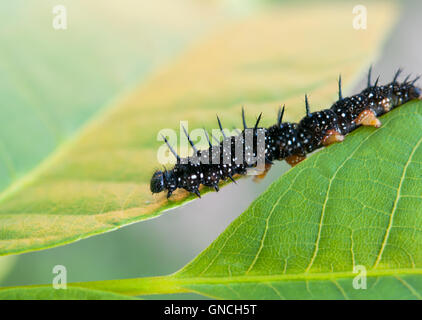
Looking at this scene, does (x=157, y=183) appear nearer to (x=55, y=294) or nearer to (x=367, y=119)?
(x=55, y=294)

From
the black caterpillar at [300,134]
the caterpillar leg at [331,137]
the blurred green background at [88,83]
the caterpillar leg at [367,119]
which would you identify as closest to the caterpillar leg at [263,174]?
the black caterpillar at [300,134]

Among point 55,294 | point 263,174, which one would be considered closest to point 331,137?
point 263,174

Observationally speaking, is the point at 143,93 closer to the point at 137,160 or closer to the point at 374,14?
the point at 137,160

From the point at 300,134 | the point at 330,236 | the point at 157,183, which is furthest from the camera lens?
the point at 300,134

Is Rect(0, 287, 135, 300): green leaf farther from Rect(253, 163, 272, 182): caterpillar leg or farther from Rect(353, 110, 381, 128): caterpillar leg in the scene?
Rect(253, 163, 272, 182): caterpillar leg

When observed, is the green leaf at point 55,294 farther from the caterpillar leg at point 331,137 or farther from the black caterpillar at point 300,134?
the caterpillar leg at point 331,137

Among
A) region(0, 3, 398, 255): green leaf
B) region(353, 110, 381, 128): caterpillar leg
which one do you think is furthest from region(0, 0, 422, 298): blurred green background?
region(353, 110, 381, 128): caterpillar leg
